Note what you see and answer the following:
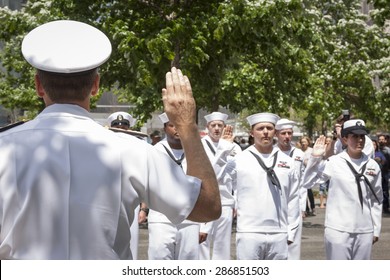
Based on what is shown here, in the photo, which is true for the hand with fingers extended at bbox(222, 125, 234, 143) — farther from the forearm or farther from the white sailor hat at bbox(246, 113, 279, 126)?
the forearm

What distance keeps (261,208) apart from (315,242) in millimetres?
6574

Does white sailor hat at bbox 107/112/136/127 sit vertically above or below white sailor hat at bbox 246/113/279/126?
below

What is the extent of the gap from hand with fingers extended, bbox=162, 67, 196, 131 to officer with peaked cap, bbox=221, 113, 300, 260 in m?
5.75

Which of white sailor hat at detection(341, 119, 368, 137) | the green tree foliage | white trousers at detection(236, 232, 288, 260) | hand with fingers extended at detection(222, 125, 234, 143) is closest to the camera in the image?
white trousers at detection(236, 232, 288, 260)

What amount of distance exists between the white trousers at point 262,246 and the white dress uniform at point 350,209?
53 centimetres

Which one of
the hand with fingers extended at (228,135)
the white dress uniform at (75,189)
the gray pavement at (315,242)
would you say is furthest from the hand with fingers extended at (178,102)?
the gray pavement at (315,242)

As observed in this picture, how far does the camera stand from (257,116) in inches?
379

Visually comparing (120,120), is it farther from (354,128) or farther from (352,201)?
(352,201)

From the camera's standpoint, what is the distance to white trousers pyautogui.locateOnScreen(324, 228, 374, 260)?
8852mm

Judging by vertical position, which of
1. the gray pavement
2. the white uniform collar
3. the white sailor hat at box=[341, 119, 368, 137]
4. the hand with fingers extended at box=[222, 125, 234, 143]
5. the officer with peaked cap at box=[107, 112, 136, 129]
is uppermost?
the white uniform collar

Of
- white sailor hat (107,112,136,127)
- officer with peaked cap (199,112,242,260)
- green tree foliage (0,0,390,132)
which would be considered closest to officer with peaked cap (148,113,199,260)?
officer with peaked cap (199,112,242,260)

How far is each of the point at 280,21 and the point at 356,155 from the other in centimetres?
655

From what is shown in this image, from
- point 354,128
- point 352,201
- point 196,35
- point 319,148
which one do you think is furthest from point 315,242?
point 354,128

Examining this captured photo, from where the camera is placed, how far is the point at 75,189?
2840 millimetres
